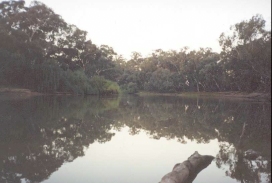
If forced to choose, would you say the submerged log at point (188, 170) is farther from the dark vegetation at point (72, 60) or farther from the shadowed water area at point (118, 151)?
the dark vegetation at point (72, 60)

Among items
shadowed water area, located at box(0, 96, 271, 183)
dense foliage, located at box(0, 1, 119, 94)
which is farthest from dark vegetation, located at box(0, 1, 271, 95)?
shadowed water area, located at box(0, 96, 271, 183)

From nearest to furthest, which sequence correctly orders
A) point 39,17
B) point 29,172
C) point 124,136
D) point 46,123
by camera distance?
point 29,172, point 124,136, point 46,123, point 39,17

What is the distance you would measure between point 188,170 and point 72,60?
52.9 metres

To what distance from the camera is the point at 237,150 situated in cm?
809

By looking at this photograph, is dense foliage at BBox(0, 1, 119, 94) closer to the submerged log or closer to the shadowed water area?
the shadowed water area

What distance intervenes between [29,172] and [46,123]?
662cm

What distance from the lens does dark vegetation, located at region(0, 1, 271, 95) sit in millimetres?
38688

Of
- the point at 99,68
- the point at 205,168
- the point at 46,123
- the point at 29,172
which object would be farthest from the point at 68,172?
the point at 99,68

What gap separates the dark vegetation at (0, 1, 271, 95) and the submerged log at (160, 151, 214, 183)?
19.2 metres

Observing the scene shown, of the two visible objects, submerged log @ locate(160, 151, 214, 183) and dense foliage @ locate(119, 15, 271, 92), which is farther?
dense foliage @ locate(119, 15, 271, 92)

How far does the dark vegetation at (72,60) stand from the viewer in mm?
38688

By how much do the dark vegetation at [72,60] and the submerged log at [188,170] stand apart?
19.2 metres

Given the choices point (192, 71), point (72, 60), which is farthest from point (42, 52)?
point (192, 71)

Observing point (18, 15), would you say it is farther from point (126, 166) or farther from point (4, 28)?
point (126, 166)
